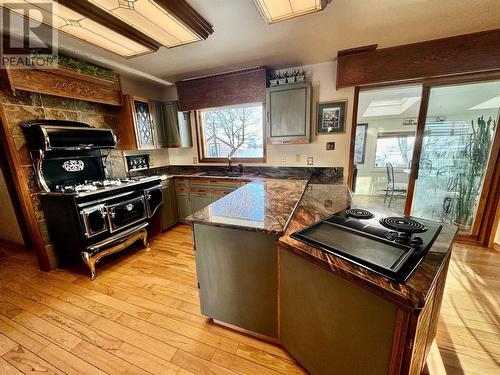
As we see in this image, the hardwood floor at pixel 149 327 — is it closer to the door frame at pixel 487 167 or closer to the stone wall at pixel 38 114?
the door frame at pixel 487 167

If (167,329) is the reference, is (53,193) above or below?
above

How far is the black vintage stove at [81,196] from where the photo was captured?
6.79 ft

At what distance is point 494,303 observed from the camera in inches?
67.4

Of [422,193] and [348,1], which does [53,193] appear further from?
[422,193]

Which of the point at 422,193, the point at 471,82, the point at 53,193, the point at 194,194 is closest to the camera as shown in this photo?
the point at 53,193

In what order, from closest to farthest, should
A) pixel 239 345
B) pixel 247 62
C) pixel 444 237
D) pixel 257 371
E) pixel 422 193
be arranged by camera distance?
pixel 444 237, pixel 257 371, pixel 239 345, pixel 247 62, pixel 422 193

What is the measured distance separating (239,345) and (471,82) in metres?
3.72

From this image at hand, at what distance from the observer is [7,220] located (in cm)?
297

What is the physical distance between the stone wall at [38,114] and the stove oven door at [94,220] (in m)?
0.67

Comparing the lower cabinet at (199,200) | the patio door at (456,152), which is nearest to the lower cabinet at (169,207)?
the lower cabinet at (199,200)

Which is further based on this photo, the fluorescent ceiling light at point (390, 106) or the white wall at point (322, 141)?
the fluorescent ceiling light at point (390, 106)

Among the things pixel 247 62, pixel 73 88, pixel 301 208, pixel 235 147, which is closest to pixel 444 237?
pixel 301 208

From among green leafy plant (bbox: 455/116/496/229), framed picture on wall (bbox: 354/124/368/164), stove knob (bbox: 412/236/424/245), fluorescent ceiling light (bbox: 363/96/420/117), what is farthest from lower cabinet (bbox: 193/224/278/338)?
framed picture on wall (bbox: 354/124/368/164)

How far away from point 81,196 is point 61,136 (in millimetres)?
733
